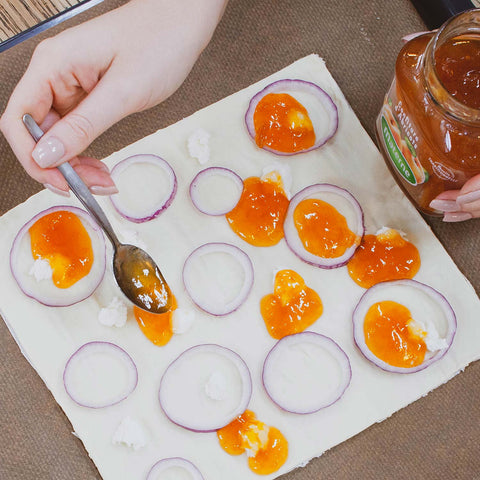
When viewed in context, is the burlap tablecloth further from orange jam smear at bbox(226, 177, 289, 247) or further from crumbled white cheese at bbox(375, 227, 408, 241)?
orange jam smear at bbox(226, 177, 289, 247)

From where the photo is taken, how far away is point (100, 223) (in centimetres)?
96

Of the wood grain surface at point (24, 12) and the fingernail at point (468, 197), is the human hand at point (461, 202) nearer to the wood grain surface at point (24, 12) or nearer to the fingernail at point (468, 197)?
the fingernail at point (468, 197)

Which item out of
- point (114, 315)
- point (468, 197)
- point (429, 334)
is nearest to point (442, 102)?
point (468, 197)

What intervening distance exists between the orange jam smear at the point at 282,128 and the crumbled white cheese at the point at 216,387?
0.44m

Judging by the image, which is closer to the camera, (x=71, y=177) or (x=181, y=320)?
(x=71, y=177)

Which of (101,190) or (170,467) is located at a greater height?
(101,190)

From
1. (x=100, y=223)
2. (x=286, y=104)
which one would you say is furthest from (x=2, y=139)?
(x=286, y=104)

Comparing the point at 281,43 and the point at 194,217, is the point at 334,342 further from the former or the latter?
the point at 281,43

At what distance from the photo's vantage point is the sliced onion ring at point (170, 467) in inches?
39.7

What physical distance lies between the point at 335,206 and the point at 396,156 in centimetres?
15

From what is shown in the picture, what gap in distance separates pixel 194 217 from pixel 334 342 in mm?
349

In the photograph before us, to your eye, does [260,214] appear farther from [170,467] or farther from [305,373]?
[170,467]

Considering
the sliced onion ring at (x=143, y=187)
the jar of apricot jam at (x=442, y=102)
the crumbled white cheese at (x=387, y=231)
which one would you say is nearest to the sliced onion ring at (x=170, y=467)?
the sliced onion ring at (x=143, y=187)

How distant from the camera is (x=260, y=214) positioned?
3.57 feet
